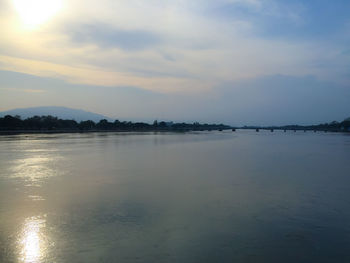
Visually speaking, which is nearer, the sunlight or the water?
the sunlight

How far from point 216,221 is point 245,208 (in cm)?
134

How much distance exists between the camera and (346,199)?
27.7 feet

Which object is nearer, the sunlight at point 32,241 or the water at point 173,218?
the sunlight at point 32,241

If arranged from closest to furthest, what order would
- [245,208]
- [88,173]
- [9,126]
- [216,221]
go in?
[216,221] < [245,208] < [88,173] < [9,126]

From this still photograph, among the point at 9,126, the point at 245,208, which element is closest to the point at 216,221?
the point at 245,208

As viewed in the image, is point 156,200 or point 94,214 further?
point 156,200

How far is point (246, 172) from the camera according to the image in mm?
13398

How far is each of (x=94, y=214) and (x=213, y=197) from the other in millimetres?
3405

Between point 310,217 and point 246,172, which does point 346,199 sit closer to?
point 310,217

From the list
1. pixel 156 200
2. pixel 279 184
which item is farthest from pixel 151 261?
pixel 279 184

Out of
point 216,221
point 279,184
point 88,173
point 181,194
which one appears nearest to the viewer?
point 216,221

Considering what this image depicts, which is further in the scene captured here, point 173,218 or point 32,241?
point 173,218

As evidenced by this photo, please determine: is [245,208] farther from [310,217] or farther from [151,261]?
[151,261]

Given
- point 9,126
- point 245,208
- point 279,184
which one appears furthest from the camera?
point 9,126
